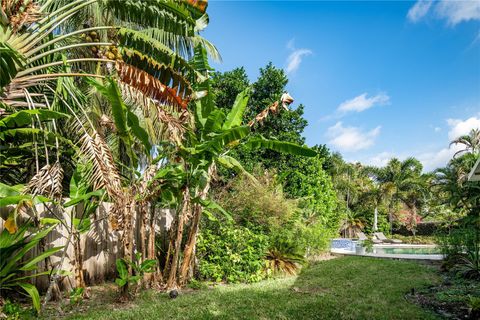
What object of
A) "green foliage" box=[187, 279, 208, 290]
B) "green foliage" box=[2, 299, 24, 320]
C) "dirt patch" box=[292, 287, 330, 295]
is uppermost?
"green foliage" box=[2, 299, 24, 320]

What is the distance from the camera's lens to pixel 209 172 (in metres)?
7.29

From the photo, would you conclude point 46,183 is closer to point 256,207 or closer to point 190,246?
point 190,246

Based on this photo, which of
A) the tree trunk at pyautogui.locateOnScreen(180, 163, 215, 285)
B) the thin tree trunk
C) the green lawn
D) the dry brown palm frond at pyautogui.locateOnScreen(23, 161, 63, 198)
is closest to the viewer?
the dry brown palm frond at pyautogui.locateOnScreen(23, 161, 63, 198)

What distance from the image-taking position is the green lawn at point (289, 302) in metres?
5.01

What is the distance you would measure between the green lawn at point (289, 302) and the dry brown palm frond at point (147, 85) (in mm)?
3829

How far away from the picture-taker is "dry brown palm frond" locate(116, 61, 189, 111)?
6.07m

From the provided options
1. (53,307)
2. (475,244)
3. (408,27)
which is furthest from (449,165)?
(53,307)

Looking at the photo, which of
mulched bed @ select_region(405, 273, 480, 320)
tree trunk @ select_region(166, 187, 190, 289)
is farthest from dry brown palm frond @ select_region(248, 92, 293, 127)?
mulched bed @ select_region(405, 273, 480, 320)

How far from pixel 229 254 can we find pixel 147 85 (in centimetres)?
451

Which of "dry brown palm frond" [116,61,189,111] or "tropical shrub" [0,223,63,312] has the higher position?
"dry brown palm frond" [116,61,189,111]

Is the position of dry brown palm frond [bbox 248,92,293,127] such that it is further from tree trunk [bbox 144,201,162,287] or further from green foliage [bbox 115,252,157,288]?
green foliage [bbox 115,252,157,288]

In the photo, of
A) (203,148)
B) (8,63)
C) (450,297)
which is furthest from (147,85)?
(450,297)

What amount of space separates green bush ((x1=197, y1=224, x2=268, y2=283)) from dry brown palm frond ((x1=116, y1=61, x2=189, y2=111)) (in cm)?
348

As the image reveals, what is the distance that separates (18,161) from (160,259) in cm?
394
